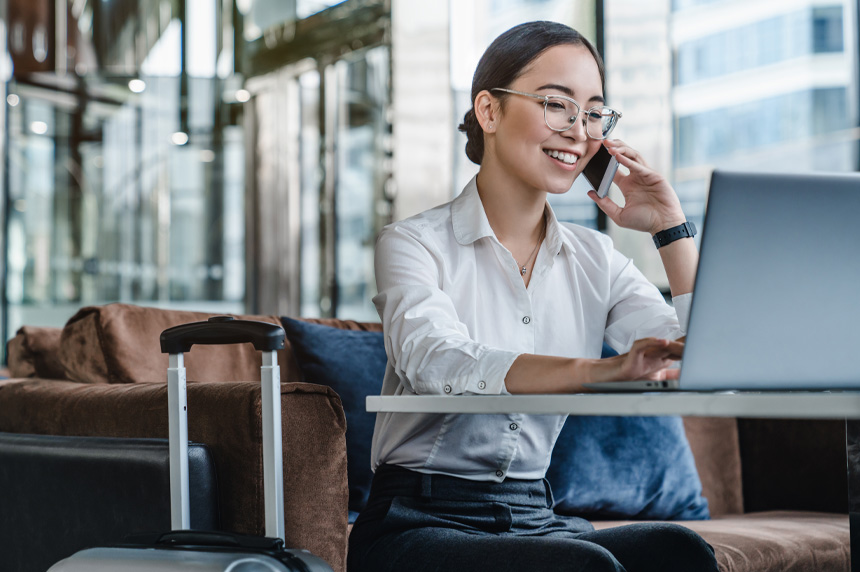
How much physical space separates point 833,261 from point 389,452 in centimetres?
73

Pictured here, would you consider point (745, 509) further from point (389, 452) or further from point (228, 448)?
point (228, 448)

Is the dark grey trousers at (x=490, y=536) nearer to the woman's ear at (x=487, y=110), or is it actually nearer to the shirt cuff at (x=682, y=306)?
Result: the shirt cuff at (x=682, y=306)

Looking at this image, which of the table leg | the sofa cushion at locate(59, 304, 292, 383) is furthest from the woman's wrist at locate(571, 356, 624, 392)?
the sofa cushion at locate(59, 304, 292, 383)

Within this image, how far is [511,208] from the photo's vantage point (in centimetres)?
148

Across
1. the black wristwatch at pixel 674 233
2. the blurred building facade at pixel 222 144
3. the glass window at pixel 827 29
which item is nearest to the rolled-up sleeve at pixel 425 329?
the black wristwatch at pixel 674 233

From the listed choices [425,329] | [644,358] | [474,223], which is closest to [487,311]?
[474,223]

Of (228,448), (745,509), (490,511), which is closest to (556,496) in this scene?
(745,509)

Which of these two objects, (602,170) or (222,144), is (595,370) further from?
(222,144)

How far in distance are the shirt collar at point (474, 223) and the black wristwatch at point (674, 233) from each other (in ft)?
0.47

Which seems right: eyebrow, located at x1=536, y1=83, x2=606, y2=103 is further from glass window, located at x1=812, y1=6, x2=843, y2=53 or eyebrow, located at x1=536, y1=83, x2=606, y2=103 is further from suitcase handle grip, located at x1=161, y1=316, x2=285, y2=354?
glass window, located at x1=812, y1=6, x2=843, y2=53

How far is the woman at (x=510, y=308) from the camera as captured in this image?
1183 mm

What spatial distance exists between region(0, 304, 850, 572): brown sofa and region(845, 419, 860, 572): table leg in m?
0.53

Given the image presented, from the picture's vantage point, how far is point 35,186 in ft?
21.0

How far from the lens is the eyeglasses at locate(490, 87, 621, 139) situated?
4.50 ft
